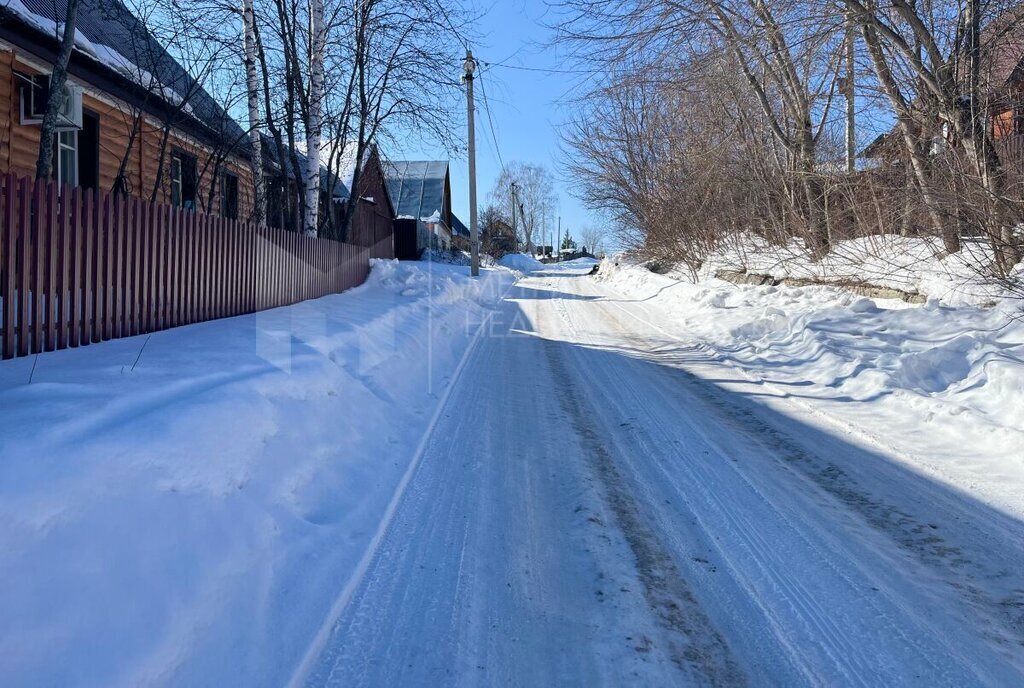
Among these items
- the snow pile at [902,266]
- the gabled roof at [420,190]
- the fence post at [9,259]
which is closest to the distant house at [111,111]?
the fence post at [9,259]

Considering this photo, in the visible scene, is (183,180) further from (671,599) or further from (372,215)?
(671,599)

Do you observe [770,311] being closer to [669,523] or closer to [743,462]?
[743,462]

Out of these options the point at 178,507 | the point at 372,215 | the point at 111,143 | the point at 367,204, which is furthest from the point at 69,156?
the point at 372,215

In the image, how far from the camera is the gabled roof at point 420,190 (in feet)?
142

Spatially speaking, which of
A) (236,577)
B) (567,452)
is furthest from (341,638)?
(567,452)

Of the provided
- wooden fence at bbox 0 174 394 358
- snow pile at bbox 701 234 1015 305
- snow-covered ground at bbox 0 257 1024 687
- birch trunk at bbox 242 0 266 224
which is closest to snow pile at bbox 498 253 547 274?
snow pile at bbox 701 234 1015 305

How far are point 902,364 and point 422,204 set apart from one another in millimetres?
39227

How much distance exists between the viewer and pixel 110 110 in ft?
43.2

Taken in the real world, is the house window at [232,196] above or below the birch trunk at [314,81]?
below

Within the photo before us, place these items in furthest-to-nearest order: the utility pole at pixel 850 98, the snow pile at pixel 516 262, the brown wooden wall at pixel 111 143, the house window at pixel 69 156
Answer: the snow pile at pixel 516 262 → the house window at pixel 69 156 → the utility pole at pixel 850 98 → the brown wooden wall at pixel 111 143

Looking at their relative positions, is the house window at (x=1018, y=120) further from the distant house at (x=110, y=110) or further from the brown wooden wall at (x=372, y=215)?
the brown wooden wall at (x=372, y=215)

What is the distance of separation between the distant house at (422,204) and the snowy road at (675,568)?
32.9m

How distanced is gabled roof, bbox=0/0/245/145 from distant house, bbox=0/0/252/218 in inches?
1.1

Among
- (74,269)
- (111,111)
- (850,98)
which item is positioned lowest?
(74,269)
